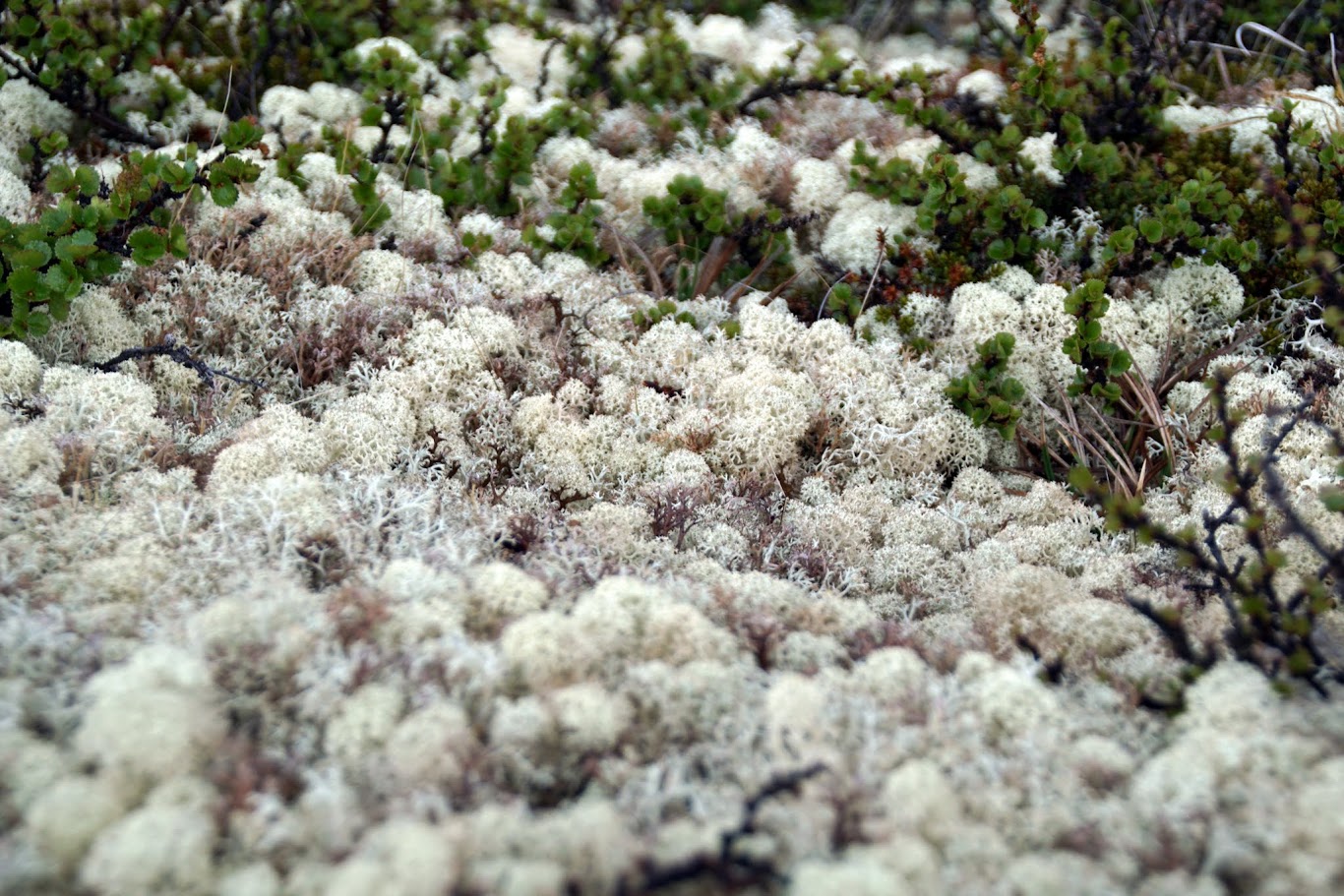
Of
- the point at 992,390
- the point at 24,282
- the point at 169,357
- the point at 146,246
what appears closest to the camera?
the point at 24,282

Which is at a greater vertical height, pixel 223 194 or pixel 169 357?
pixel 223 194

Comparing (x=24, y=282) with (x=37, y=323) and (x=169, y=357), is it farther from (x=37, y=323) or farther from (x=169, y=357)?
(x=169, y=357)

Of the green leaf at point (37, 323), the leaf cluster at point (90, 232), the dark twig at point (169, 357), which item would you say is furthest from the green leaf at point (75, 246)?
the dark twig at point (169, 357)

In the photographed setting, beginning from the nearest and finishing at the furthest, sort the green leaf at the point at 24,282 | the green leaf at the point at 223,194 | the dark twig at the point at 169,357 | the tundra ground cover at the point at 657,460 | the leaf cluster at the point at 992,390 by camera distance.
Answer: the tundra ground cover at the point at 657,460, the green leaf at the point at 24,282, the dark twig at the point at 169,357, the green leaf at the point at 223,194, the leaf cluster at the point at 992,390

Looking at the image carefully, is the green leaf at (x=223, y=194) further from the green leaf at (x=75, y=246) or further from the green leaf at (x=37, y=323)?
the green leaf at (x=37, y=323)

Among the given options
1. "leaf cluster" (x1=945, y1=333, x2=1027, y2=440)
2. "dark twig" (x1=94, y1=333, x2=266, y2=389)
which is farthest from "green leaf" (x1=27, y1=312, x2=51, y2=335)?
"leaf cluster" (x1=945, y1=333, x2=1027, y2=440)

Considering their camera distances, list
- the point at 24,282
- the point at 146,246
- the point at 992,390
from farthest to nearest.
Answer: the point at 992,390 → the point at 146,246 → the point at 24,282

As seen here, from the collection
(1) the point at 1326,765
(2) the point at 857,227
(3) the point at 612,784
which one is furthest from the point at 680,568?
(2) the point at 857,227

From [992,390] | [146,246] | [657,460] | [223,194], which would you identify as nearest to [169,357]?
[146,246]

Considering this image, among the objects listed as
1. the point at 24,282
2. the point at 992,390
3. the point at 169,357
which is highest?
the point at 992,390
